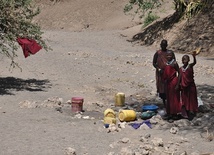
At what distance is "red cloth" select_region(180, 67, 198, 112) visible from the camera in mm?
8828

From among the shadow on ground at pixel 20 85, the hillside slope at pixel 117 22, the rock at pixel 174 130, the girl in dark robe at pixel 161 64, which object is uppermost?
the hillside slope at pixel 117 22

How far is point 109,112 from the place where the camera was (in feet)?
30.3

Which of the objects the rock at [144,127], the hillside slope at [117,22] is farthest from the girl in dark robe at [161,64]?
the hillside slope at [117,22]

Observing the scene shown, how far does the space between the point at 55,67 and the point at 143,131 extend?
9163mm

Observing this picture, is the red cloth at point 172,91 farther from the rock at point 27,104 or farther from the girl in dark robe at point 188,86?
the rock at point 27,104

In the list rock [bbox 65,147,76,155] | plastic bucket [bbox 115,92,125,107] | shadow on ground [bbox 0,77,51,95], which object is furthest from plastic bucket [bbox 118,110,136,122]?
shadow on ground [bbox 0,77,51,95]

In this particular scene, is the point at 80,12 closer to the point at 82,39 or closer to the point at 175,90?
the point at 82,39

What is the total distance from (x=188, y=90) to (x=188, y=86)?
8 centimetres

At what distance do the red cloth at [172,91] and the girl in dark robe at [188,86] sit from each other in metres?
0.11

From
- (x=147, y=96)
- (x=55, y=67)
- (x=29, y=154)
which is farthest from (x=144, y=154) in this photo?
(x=55, y=67)

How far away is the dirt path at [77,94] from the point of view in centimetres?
781

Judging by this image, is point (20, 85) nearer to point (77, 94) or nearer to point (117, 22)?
point (77, 94)

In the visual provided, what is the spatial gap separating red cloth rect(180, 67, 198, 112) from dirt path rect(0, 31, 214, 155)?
1.87 feet

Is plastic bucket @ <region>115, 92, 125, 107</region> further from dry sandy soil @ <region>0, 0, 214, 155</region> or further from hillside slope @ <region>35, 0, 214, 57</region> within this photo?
hillside slope @ <region>35, 0, 214, 57</region>
